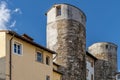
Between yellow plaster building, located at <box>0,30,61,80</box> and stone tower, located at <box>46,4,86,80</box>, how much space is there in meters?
9.28

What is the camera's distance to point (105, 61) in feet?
244

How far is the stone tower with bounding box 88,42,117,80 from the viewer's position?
243 feet

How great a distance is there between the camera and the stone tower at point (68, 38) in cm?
5303

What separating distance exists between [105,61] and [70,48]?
22.0m

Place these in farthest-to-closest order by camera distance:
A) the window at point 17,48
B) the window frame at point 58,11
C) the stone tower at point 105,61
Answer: the stone tower at point 105,61
the window frame at point 58,11
the window at point 17,48

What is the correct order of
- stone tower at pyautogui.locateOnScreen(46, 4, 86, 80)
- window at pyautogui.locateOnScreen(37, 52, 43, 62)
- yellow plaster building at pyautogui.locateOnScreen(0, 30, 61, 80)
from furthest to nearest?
stone tower at pyautogui.locateOnScreen(46, 4, 86, 80) → window at pyautogui.locateOnScreen(37, 52, 43, 62) → yellow plaster building at pyautogui.locateOnScreen(0, 30, 61, 80)

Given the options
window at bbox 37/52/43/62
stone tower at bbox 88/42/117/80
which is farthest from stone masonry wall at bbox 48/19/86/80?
stone tower at bbox 88/42/117/80

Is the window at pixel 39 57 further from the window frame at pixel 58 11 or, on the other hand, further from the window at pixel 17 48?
the window frame at pixel 58 11

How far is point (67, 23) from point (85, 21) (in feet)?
15.5

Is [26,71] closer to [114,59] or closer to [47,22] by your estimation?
[47,22]

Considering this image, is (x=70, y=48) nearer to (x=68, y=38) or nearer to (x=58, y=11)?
(x=68, y=38)

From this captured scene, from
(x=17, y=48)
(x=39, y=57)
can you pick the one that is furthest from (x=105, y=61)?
(x=17, y=48)

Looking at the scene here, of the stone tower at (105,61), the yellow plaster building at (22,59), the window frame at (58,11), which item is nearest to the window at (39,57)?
the yellow plaster building at (22,59)

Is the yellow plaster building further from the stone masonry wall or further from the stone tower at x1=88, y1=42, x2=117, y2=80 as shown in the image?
the stone tower at x1=88, y1=42, x2=117, y2=80
